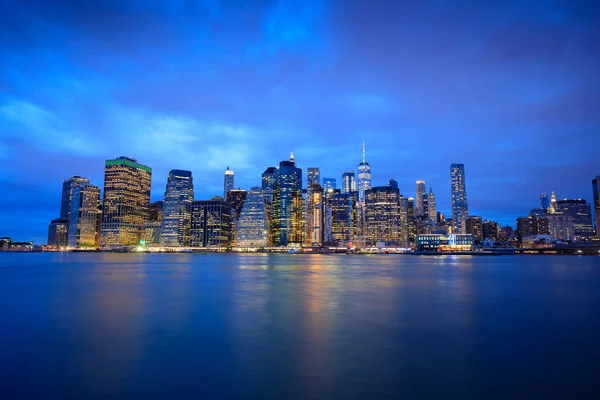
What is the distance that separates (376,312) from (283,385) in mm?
16625

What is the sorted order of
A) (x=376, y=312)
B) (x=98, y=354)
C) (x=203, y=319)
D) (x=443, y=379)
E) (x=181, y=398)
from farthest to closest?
(x=376, y=312) → (x=203, y=319) → (x=98, y=354) → (x=443, y=379) → (x=181, y=398)

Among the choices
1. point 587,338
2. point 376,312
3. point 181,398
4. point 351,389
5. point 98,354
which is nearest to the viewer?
point 181,398

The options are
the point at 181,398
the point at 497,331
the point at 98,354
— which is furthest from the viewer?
the point at 497,331

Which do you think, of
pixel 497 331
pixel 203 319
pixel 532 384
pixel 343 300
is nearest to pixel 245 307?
pixel 203 319

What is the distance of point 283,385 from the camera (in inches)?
532

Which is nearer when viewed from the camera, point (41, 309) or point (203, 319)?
point (203, 319)

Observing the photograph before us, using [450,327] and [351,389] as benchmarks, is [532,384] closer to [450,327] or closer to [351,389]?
[351,389]

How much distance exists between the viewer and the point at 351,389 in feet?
42.9

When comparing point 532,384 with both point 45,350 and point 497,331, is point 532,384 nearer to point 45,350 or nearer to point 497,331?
point 497,331

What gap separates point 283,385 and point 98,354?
933cm

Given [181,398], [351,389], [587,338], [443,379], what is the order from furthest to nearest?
[587,338], [443,379], [351,389], [181,398]

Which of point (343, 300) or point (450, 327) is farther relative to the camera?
point (343, 300)

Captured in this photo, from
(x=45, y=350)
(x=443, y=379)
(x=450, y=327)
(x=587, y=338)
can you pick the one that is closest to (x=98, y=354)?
(x=45, y=350)

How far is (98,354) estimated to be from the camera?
17.5 metres
